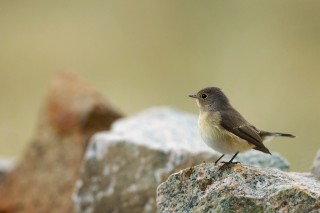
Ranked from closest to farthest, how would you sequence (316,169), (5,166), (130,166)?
(316,169), (130,166), (5,166)

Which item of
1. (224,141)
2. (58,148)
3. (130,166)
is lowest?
(224,141)

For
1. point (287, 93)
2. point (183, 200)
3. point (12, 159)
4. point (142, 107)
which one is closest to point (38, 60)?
point (142, 107)

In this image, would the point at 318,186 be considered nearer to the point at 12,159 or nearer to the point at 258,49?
the point at 12,159

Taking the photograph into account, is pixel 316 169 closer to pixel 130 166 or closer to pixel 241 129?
pixel 241 129

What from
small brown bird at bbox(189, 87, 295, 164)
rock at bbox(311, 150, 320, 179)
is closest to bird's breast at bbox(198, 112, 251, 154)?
small brown bird at bbox(189, 87, 295, 164)

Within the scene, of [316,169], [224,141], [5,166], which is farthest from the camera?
[5,166]

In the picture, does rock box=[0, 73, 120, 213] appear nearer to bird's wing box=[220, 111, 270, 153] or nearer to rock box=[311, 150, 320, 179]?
rock box=[311, 150, 320, 179]

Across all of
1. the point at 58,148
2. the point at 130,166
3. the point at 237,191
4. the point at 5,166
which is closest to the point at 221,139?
the point at 237,191
